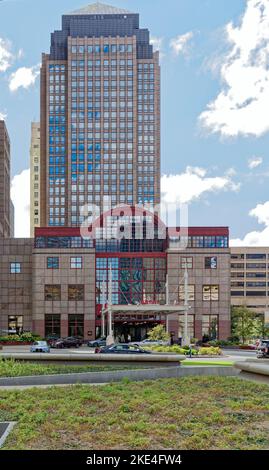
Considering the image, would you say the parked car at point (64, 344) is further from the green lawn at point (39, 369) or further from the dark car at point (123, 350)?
the green lawn at point (39, 369)

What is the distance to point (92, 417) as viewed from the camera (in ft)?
44.7

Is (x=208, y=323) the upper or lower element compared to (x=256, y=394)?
lower

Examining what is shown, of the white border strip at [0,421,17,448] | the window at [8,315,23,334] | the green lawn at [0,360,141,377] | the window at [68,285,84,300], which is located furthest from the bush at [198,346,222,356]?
the window at [8,315,23,334]

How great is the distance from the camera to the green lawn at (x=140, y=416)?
37.5 ft

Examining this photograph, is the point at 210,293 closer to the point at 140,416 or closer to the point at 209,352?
the point at 209,352

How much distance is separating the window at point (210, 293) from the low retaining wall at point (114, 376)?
66.6 meters

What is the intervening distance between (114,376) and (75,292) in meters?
70.2

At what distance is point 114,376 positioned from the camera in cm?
2253
